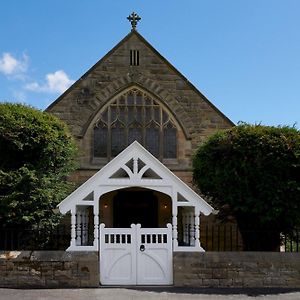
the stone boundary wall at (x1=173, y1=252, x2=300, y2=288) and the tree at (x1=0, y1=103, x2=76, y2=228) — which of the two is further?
the tree at (x1=0, y1=103, x2=76, y2=228)

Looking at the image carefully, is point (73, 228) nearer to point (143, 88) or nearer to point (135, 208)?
point (135, 208)

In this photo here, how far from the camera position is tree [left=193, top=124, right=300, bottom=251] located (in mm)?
12977

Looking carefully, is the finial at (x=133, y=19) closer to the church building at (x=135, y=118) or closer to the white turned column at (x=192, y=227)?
the church building at (x=135, y=118)

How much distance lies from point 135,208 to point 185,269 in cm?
673

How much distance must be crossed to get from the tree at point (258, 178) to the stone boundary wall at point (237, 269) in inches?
45.8

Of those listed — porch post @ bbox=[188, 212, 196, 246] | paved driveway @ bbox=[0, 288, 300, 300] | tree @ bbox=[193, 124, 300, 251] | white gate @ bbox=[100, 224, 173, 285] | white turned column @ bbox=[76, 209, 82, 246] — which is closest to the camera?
paved driveway @ bbox=[0, 288, 300, 300]

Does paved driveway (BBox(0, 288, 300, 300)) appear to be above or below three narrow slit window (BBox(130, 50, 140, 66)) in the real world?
below

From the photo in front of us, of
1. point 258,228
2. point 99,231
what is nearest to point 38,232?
point 99,231

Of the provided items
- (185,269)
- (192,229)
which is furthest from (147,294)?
(192,229)

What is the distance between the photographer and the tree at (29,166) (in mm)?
12945

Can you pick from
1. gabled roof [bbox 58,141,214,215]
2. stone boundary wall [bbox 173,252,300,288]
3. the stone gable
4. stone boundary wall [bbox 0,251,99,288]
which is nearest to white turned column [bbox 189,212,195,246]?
stone boundary wall [bbox 173,252,300,288]

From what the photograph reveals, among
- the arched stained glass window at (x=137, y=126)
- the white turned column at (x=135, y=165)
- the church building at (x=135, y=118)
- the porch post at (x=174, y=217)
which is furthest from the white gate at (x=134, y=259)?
the arched stained glass window at (x=137, y=126)

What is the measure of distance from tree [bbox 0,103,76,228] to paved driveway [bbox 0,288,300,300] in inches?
90.9

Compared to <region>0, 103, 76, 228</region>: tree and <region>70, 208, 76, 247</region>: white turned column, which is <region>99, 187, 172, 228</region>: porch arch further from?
<region>70, 208, 76, 247</region>: white turned column
